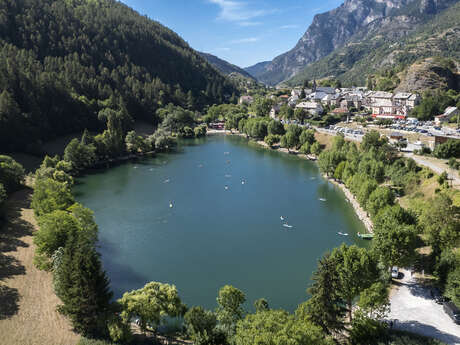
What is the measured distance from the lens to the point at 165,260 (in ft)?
108

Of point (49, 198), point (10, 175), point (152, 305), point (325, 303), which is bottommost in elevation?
point (152, 305)

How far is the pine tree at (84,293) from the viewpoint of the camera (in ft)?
66.7

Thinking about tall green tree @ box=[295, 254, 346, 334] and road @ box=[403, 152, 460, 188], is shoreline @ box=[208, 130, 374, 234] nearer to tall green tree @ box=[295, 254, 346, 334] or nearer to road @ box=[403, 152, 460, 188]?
road @ box=[403, 152, 460, 188]

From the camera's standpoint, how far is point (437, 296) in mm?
24031

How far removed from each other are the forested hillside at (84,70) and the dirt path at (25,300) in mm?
38866

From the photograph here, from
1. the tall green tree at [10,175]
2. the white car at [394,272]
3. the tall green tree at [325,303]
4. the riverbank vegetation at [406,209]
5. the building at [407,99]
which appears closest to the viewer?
the tall green tree at [325,303]

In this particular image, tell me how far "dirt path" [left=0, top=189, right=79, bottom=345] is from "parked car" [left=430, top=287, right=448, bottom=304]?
25.1m

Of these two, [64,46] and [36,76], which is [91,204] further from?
[64,46]

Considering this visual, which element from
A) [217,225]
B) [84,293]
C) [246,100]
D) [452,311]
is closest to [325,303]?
[452,311]

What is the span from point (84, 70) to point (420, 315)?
112702mm

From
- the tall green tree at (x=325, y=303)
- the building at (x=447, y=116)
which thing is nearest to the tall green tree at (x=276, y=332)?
the tall green tree at (x=325, y=303)

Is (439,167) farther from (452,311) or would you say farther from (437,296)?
(452,311)

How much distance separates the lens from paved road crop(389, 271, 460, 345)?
20642 mm

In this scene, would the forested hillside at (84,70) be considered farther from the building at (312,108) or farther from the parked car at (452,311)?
the parked car at (452,311)
